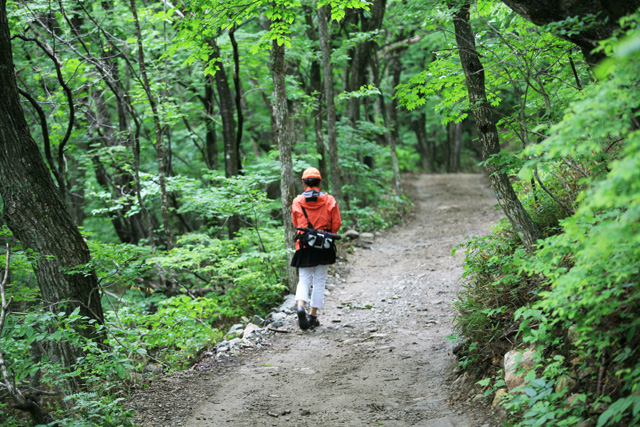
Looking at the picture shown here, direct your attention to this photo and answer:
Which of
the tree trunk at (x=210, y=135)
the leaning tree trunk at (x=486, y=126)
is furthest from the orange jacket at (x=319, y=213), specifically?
the tree trunk at (x=210, y=135)

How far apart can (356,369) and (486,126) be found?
10.0 ft

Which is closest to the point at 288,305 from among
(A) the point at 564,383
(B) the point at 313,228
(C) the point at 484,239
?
(B) the point at 313,228

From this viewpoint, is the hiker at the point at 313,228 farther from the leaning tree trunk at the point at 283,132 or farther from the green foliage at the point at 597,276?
the green foliage at the point at 597,276

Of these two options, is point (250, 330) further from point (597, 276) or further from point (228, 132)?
point (228, 132)

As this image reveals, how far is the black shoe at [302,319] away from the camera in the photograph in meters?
6.55

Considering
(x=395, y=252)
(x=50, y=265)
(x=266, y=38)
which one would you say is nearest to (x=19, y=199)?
(x=50, y=265)

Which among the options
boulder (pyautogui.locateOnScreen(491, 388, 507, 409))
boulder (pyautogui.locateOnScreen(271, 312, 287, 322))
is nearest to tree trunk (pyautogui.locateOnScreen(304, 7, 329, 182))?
boulder (pyautogui.locateOnScreen(271, 312, 287, 322))

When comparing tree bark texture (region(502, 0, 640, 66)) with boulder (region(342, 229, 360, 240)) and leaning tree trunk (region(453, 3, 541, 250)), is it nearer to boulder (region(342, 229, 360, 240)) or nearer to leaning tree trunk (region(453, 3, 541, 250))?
leaning tree trunk (region(453, 3, 541, 250))

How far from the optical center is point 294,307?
304 inches

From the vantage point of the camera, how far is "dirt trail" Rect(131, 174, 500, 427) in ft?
13.7

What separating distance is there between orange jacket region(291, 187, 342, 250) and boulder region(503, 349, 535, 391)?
10.2ft

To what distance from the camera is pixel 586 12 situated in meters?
3.12

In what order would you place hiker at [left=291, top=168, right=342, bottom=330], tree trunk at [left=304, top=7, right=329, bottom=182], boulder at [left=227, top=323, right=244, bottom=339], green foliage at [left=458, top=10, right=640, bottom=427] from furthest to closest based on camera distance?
1. tree trunk at [left=304, top=7, right=329, bottom=182]
2. boulder at [left=227, top=323, right=244, bottom=339]
3. hiker at [left=291, top=168, right=342, bottom=330]
4. green foliage at [left=458, top=10, right=640, bottom=427]

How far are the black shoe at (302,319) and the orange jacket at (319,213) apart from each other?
91 cm
